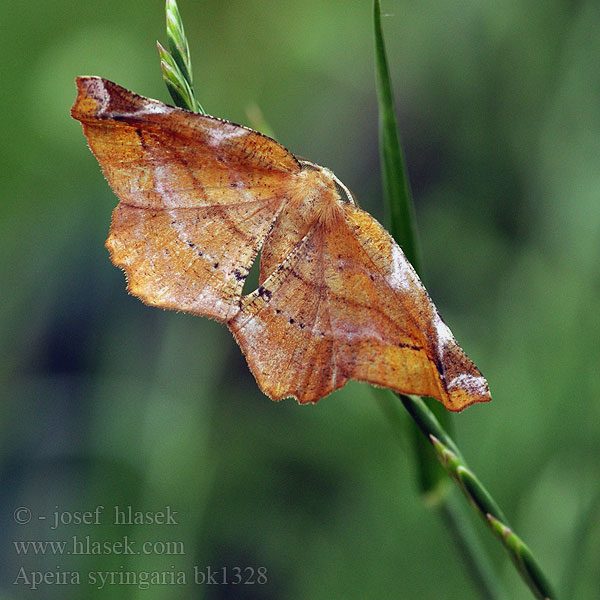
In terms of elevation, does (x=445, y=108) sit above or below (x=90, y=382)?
above

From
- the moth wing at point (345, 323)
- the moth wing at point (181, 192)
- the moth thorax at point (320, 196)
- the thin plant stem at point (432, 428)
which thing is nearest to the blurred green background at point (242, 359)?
the thin plant stem at point (432, 428)

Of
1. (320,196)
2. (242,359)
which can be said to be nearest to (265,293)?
(320,196)

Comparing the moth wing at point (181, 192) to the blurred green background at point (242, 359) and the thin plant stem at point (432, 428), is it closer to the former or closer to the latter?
the thin plant stem at point (432, 428)

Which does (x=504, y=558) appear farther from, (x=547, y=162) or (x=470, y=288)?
(x=547, y=162)

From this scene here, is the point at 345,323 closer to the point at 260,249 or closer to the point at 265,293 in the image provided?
the point at 265,293

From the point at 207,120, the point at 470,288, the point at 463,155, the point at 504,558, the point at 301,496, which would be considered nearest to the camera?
the point at 207,120

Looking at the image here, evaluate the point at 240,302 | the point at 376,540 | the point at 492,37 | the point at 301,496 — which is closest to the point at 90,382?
the point at 301,496
